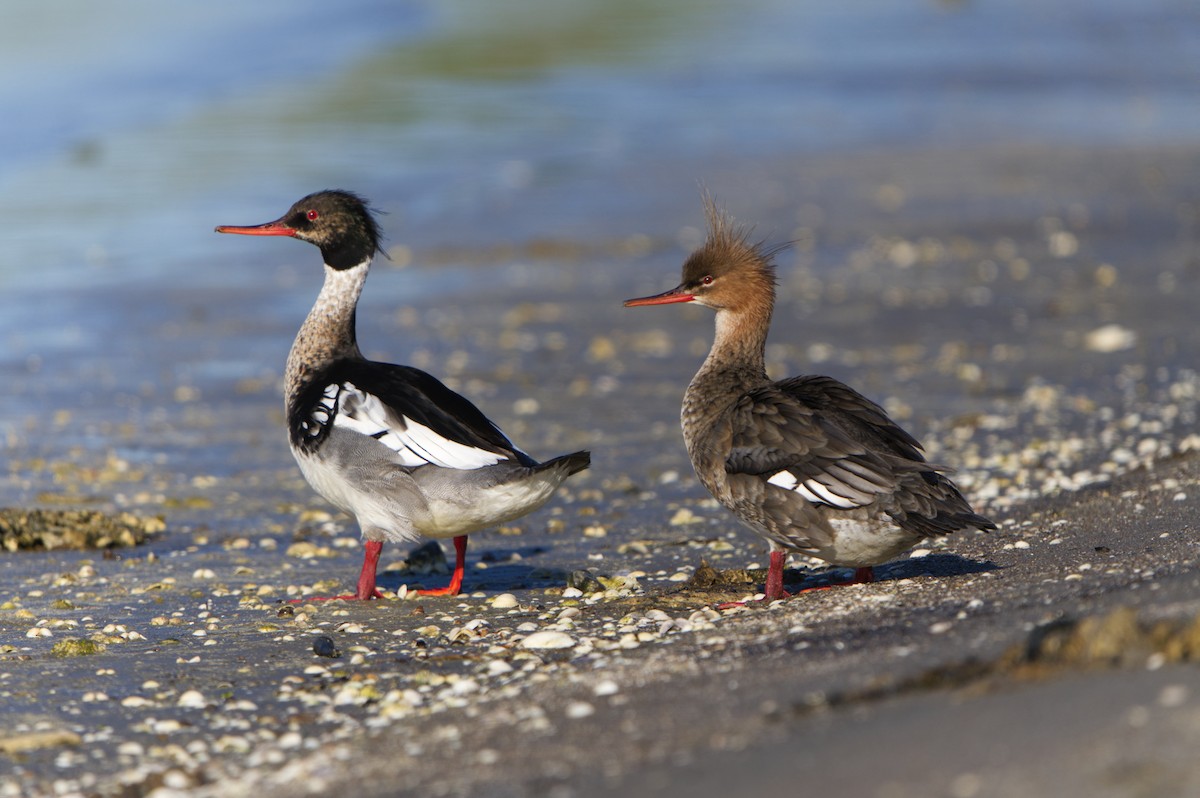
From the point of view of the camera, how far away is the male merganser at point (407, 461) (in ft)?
20.8

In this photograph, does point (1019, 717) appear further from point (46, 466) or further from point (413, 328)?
point (413, 328)

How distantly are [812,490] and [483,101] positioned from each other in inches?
652

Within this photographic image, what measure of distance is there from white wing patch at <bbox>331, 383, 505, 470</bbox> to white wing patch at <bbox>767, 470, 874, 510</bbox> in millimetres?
1289

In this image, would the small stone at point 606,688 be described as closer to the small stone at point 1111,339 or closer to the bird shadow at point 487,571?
the bird shadow at point 487,571

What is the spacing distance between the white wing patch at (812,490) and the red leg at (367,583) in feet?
6.04

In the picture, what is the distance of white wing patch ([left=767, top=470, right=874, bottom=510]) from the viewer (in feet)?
18.4

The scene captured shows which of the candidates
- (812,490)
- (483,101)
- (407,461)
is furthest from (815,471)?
(483,101)

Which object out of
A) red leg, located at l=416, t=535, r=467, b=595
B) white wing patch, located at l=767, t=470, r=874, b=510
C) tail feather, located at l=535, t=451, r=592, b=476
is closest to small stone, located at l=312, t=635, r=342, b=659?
red leg, located at l=416, t=535, r=467, b=595

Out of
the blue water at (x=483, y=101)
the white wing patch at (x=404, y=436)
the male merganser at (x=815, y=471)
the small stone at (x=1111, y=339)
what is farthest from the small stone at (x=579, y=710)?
the blue water at (x=483, y=101)

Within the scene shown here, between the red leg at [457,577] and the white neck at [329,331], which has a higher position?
the white neck at [329,331]

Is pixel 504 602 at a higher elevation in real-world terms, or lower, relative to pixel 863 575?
lower

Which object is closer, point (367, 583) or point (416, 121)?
point (367, 583)

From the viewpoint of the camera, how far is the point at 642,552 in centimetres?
705

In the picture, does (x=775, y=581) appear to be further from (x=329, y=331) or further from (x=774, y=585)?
(x=329, y=331)
